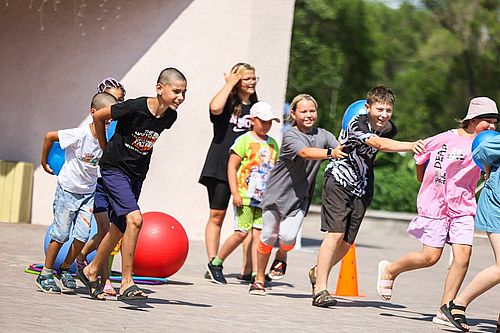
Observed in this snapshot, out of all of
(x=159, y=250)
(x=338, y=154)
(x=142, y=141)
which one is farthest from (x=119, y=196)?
(x=338, y=154)

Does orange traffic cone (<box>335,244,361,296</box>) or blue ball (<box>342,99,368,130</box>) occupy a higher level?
blue ball (<box>342,99,368,130</box>)

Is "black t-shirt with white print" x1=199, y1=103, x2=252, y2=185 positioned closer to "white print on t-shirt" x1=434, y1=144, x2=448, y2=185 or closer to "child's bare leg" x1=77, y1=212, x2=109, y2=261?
"child's bare leg" x1=77, y1=212, x2=109, y2=261

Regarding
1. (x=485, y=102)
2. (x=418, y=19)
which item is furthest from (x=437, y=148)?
(x=418, y=19)

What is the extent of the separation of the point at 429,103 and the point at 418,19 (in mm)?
10335

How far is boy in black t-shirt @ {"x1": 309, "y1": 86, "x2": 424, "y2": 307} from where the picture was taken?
354 inches

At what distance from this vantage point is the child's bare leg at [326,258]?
358 inches

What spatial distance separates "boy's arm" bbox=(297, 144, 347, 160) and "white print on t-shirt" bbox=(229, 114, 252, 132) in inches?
65.0

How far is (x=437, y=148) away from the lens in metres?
8.60

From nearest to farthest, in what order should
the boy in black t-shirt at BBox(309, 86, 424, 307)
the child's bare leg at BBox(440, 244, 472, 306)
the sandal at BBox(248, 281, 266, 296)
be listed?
the child's bare leg at BBox(440, 244, 472, 306) → the boy in black t-shirt at BBox(309, 86, 424, 307) → the sandal at BBox(248, 281, 266, 296)

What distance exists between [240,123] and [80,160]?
2.80 meters

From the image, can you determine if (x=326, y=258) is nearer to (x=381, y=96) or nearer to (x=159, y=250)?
(x=381, y=96)

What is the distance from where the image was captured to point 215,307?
8414 mm

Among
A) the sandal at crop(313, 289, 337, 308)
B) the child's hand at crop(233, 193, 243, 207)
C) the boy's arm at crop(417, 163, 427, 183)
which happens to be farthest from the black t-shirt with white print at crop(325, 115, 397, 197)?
the child's hand at crop(233, 193, 243, 207)

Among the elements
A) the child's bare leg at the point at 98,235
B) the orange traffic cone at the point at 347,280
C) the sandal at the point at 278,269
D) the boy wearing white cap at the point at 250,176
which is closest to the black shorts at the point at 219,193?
the boy wearing white cap at the point at 250,176
